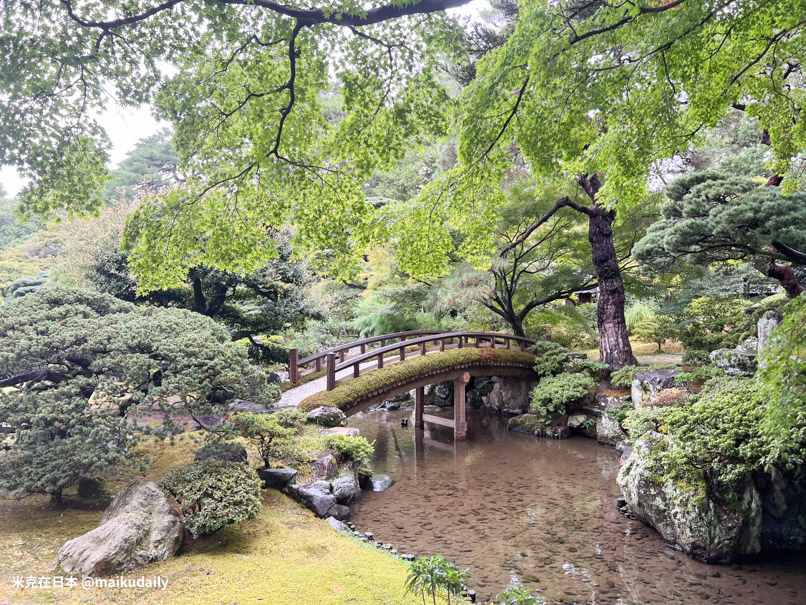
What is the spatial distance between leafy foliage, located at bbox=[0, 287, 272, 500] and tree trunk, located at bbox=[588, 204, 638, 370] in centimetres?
1067

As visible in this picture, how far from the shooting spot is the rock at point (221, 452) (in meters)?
5.89

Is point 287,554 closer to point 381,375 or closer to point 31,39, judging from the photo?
point 31,39

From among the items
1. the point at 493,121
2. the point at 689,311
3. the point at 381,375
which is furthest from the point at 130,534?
the point at 689,311

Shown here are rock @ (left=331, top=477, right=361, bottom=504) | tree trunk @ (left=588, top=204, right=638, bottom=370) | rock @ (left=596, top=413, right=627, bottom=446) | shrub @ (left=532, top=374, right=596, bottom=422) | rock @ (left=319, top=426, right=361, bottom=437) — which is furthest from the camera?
tree trunk @ (left=588, top=204, right=638, bottom=370)

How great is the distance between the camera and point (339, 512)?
710 centimetres

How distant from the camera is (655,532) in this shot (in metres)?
6.91

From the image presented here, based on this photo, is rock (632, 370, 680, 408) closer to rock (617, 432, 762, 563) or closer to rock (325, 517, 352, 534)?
rock (617, 432, 762, 563)

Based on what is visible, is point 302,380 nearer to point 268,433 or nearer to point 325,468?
point 325,468

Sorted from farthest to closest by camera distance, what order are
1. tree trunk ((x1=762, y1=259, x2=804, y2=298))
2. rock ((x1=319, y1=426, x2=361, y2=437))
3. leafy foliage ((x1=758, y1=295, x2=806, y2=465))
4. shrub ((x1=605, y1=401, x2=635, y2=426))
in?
1. shrub ((x1=605, y1=401, x2=635, y2=426))
2. tree trunk ((x1=762, y1=259, x2=804, y2=298))
3. rock ((x1=319, y1=426, x2=361, y2=437))
4. leafy foliage ((x1=758, y1=295, x2=806, y2=465))

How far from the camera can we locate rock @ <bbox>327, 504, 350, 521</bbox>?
267 inches

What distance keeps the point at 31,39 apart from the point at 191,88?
4.18 ft

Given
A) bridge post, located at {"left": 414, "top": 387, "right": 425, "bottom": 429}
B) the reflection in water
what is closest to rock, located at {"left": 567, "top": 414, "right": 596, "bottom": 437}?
the reflection in water

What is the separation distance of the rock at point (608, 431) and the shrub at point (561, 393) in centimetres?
93

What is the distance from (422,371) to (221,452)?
7063 mm
